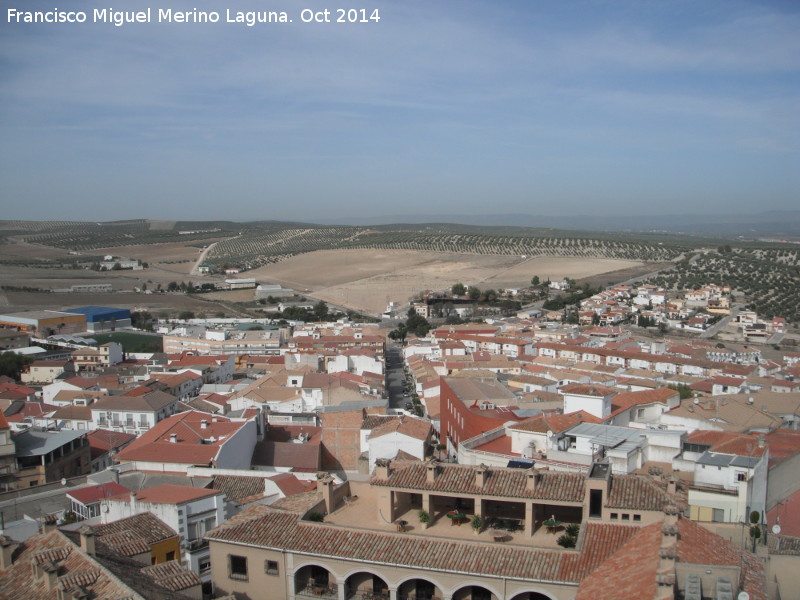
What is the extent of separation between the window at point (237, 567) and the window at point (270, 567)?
1.04ft

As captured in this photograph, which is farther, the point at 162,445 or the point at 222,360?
the point at 222,360

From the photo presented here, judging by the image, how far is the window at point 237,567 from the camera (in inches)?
385

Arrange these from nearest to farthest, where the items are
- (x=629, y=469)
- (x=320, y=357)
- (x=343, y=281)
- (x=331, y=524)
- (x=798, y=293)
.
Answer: (x=331, y=524), (x=629, y=469), (x=320, y=357), (x=798, y=293), (x=343, y=281)

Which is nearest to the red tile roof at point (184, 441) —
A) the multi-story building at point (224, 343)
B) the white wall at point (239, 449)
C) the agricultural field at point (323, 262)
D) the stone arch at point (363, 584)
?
the white wall at point (239, 449)

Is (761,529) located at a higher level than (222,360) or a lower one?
higher

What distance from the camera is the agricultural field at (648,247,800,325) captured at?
64.9 m

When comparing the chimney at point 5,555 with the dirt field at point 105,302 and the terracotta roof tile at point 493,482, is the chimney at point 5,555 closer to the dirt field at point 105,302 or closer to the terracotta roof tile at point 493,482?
the terracotta roof tile at point 493,482

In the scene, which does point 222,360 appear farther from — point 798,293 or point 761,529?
point 798,293

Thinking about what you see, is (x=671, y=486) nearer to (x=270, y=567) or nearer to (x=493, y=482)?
(x=493, y=482)

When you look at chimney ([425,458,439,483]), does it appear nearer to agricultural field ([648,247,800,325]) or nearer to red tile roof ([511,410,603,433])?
red tile roof ([511,410,603,433])

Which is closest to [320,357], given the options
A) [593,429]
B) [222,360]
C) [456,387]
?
[222,360]

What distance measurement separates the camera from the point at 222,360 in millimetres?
37688

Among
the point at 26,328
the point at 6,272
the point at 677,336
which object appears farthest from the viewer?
the point at 6,272

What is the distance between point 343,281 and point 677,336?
51410 mm
